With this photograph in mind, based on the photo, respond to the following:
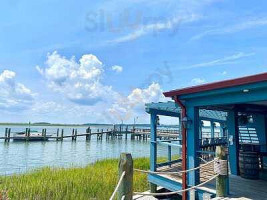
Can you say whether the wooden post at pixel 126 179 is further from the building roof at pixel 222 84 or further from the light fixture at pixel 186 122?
the light fixture at pixel 186 122

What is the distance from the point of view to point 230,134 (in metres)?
9.24

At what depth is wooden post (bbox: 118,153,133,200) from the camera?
4152 millimetres

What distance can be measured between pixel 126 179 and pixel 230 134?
6.13 m

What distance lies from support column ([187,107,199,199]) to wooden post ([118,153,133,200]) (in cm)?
336

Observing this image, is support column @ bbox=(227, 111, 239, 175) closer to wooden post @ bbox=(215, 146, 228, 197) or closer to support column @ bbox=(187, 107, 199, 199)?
support column @ bbox=(187, 107, 199, 199)

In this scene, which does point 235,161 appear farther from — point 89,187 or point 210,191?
point 89,187

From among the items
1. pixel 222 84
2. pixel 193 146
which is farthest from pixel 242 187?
pixel 222 84

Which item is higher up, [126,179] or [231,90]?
[231,90]

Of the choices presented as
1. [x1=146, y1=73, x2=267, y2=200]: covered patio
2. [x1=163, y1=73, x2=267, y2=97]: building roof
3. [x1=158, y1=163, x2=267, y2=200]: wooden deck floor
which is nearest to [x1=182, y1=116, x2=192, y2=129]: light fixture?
[x1=146, y1=73, x2=267, y2=200]: covered patio

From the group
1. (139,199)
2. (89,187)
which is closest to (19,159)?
(89,187)

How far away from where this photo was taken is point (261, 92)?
557 centimetres

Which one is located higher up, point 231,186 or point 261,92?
point 261,92

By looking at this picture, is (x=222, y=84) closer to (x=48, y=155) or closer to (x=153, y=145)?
(x=153, y=145)

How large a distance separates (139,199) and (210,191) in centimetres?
263
